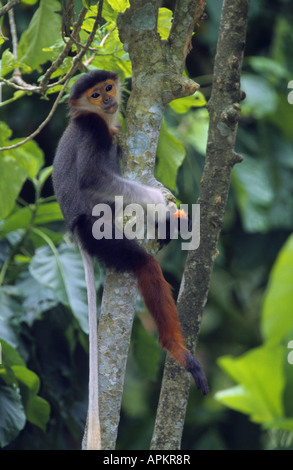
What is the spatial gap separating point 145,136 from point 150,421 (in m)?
3.10

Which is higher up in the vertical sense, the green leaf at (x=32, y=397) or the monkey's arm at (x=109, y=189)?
the monkey's arm at (x=109, y=189)

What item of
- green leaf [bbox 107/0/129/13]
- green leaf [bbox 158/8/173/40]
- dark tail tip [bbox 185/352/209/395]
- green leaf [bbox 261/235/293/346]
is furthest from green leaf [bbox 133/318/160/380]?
green leaf [bbox 261/235/293/346]

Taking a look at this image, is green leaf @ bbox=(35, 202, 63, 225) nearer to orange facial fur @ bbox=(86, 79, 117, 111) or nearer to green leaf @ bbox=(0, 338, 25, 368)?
orange facial fur @ bbox=(86, 79, 117, 111)

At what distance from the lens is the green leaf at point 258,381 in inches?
39.2

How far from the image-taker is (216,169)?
2645 millimetres

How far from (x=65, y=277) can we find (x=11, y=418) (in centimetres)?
78

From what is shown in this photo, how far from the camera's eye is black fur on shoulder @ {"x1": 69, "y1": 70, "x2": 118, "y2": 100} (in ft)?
9.89

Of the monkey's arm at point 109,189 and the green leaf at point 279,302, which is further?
the monkey's arm at point 109,189

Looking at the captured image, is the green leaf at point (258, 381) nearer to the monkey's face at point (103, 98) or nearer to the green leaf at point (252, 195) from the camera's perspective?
the monkey's face at point (103, 98)

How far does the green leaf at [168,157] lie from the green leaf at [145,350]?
0.91m

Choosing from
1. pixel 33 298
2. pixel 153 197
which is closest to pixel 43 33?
pixel 153 197

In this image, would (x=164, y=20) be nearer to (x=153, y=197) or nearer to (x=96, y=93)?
(x=96, y=93)

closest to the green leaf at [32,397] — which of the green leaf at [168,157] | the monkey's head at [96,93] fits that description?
the green leaf at [168,157]
